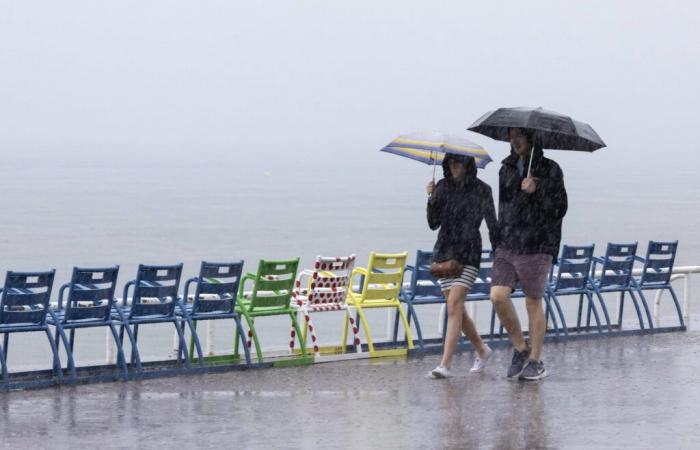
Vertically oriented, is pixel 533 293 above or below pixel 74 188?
above

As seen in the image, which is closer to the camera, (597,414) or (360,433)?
(360,433)

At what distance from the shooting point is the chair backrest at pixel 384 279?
12.3 metres

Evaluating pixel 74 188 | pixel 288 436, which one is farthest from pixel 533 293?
pixel 74 188

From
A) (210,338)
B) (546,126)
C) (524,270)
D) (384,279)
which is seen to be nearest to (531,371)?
(524,270)

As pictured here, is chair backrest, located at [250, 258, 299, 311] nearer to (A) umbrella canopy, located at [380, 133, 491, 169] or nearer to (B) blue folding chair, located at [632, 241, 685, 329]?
(A) umbrella canopy, located at [380, 133, 491, 169]

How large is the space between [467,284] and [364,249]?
5333 centimetres

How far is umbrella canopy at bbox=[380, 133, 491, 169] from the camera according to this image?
1061 cm

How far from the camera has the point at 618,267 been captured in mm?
14141

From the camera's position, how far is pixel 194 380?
416 inches

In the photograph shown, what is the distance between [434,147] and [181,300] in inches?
101

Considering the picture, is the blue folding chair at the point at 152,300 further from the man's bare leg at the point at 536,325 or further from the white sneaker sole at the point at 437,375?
the man's bare leg at the point at 536,325

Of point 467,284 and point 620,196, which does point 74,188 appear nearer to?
point 620,196

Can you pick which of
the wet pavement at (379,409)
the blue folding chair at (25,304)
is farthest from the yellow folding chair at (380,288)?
the blue folding chair at (25,304)

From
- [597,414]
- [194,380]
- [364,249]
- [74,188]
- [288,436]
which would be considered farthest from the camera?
[74,188]
